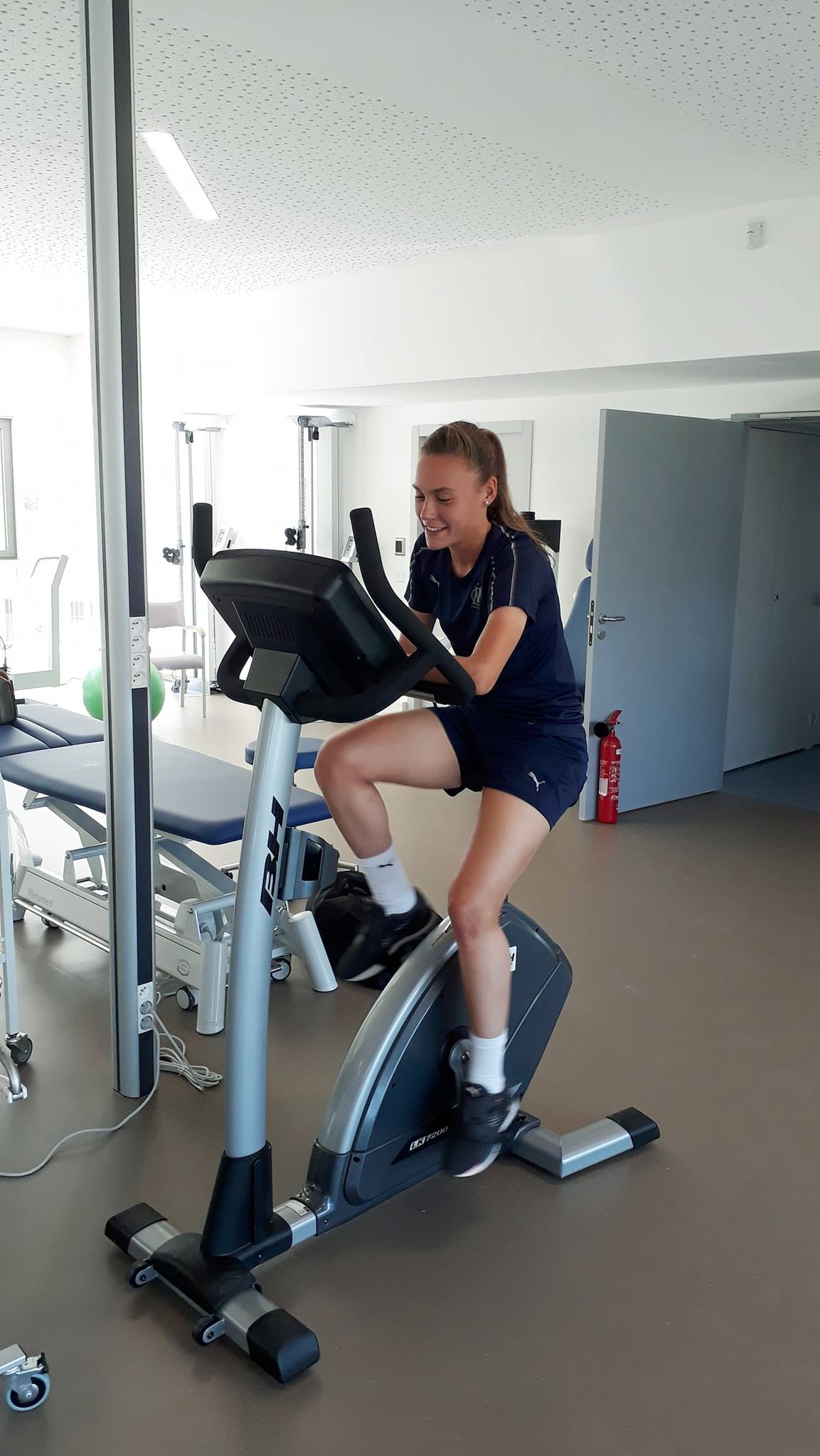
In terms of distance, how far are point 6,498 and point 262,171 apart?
5.18 meters

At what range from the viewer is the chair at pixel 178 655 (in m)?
7.30

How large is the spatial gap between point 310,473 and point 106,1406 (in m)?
7.01

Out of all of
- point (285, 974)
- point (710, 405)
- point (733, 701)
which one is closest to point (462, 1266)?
point (285, 974)

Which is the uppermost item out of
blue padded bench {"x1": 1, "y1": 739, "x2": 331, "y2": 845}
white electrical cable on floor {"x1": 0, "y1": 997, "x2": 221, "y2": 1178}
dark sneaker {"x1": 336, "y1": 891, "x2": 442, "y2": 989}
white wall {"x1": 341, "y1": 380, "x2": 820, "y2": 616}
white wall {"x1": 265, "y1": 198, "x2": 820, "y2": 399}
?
white wall {"x1": 265, "y1": 198, "x2": 820, "y2": 399}

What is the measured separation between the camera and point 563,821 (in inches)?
213

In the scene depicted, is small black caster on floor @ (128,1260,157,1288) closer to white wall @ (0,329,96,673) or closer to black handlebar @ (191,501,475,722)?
black handlebar @ (191,501,475,722)

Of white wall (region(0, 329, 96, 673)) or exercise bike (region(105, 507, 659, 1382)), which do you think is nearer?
exercise bike (region(105, 507, 659, 1382))

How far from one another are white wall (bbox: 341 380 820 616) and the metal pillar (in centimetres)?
289

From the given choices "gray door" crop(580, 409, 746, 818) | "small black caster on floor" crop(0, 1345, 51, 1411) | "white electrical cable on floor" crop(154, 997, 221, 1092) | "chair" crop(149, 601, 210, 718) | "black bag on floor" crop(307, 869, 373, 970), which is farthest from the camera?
"chair" crop(149, 601, 210, 718)

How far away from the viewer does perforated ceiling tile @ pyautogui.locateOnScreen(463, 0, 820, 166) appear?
2.87 m

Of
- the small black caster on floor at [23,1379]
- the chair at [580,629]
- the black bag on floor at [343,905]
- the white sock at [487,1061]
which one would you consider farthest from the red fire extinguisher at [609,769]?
the small black caster on floor at [23,1379]

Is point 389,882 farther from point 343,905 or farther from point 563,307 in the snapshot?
point 563,307

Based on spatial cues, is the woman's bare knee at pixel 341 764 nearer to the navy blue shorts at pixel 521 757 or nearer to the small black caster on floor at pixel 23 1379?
the navy blue shorts at pixel 521 757

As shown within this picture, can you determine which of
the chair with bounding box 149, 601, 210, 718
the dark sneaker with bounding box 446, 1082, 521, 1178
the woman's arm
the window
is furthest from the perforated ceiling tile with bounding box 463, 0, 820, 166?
the window
